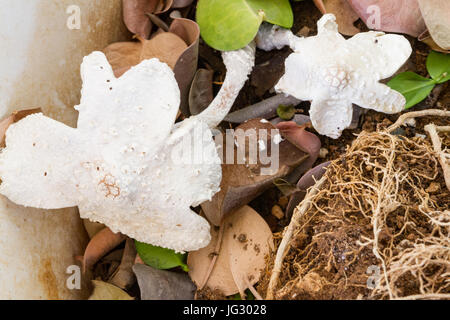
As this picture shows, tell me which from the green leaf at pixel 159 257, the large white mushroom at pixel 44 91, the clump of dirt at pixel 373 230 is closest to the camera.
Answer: the clump of dirt at pixel 373 230

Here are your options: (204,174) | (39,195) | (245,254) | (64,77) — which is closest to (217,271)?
(245,254)

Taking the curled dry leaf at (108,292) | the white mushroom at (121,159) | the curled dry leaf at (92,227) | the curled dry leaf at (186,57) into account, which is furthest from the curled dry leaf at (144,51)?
the curled dry leaf at (108,292)

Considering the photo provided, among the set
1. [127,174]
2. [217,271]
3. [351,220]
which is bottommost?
[217,271]

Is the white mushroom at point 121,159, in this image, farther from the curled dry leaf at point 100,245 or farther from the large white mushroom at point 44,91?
the curled dry leaf at point 100,245

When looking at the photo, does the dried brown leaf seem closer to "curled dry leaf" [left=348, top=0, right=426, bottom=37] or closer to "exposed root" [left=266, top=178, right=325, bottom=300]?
"curled dry leaf" [left=348, top=0, right=426, bottom=37]

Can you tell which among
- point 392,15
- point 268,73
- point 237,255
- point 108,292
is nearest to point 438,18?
point 392,15
